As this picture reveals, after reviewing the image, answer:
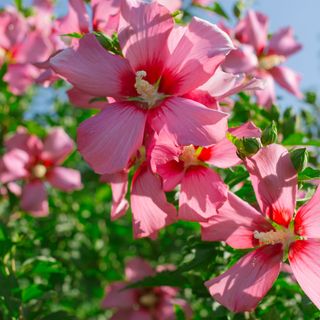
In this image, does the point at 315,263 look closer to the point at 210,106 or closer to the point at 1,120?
the point at 210,106

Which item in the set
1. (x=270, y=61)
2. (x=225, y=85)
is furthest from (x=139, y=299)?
(x=225, y=85)

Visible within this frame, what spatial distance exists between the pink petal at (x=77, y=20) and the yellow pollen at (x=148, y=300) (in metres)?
1.17

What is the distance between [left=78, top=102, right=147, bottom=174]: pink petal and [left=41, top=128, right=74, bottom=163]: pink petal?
1271 millimetres

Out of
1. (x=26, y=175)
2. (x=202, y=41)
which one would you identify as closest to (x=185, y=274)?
(x=202, y=41)

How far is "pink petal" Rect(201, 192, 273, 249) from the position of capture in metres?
1.05

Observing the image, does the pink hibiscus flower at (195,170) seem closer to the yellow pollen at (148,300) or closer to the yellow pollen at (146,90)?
the yellow pollen at (146,90)

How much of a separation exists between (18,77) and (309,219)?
1.34m

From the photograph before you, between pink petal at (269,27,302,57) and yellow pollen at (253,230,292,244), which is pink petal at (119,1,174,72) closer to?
yellow pollen at (253,230,292,244)

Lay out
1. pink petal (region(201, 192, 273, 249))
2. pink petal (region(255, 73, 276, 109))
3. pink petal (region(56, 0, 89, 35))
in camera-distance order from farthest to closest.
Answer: pink petal (region(255, 73, 276, 109)) < pink petal (region(56, 0, 89, 35)) < pink petal (region(201, 192, 273, 249))

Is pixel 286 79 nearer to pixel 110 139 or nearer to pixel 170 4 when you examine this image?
pixel 170 4

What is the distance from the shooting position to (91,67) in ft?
3.44

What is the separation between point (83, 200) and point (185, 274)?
1.28 metres

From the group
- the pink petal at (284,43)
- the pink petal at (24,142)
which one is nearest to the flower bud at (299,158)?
the pink petal at (284,43)

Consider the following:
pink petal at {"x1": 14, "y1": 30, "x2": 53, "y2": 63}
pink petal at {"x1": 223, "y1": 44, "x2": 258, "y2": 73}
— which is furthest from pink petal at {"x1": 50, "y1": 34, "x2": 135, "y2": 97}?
pink petal at {"x1": 14, "y1": 30, "x2": 53, "y2": 63}
